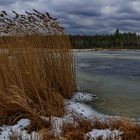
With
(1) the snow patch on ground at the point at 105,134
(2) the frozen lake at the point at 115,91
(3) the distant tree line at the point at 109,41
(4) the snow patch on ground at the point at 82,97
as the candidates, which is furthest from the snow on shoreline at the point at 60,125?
(3) the distant tree line at the point at 109,41

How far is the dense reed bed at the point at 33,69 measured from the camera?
6.59 meters

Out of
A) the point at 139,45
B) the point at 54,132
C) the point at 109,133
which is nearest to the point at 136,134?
the point at 109,133

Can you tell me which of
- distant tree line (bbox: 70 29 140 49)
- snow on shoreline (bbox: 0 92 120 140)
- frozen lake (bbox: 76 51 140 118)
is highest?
snow on shoreline (bbox: 0 92 120 140)

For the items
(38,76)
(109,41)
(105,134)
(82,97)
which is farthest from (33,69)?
(109,41)

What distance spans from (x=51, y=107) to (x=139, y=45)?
39313mm

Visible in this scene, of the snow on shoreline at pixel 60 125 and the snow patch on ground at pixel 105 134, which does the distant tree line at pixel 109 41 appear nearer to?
the snow on shoreline at pixel 60 125

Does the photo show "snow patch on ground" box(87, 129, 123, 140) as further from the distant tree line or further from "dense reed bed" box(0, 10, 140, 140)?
the distant tree line

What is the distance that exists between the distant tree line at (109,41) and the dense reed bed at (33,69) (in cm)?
3526

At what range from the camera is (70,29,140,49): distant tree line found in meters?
45.0

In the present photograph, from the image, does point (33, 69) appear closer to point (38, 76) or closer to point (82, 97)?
point (38, 76)

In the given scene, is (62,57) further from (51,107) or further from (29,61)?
(51,107)

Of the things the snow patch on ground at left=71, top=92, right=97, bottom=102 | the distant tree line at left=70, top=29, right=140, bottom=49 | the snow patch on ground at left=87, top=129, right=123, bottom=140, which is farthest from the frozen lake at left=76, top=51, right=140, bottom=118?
the distant tree line at left=70, top=29, right=140, bottom=49

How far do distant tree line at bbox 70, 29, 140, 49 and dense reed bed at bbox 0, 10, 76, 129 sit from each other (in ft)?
116

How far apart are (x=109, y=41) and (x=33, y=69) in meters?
41.3
